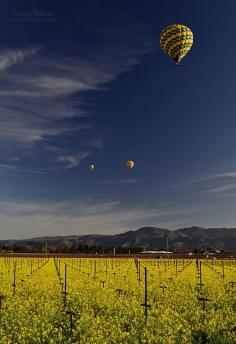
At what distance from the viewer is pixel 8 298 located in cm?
3025

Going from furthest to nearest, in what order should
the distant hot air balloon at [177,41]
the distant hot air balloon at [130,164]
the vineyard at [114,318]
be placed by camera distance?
1. the distant hot air balloon at [130,164]
2. the distant hot air balloon at [177,41]
3. the vineyard at [114,318]

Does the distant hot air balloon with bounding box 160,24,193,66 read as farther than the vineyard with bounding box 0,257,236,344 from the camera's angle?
Yes

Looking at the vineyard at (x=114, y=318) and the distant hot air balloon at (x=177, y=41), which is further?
the distant hot air balloon at (x=177, y=41)

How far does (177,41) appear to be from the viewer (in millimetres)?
37500

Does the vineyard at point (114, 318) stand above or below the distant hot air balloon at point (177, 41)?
below

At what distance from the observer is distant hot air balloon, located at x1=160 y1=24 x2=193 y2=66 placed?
37438 millimetres

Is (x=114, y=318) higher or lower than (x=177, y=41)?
lower

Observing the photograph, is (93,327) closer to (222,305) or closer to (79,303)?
(79,303)

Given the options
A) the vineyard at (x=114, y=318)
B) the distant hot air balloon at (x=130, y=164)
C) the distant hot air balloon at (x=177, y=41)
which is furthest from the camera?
the distant hot air balloon at (x=130, y=164)

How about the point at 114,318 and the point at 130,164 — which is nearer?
the point at 114,318

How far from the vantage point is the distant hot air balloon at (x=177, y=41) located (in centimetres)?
3744

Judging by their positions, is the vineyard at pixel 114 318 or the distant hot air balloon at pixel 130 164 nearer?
the vineyard at pixel 114 318

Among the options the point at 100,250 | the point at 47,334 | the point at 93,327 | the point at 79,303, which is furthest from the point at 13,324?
the point at 100,250

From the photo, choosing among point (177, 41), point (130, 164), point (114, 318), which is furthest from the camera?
point (130, 164)
